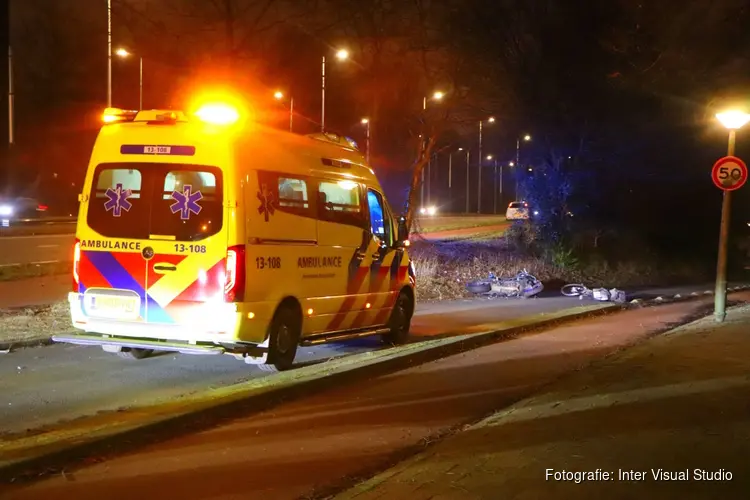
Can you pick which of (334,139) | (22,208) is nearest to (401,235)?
(334,139)

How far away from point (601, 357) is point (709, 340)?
180 cm

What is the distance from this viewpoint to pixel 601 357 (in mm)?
10117

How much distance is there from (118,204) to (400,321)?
4.47 metres

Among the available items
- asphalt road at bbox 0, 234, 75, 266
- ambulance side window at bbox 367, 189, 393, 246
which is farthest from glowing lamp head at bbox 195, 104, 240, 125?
asphalt road at bbox 0, 234, 75, 266

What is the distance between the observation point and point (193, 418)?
253 inches

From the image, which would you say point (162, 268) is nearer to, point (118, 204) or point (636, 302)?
point (118, 204)

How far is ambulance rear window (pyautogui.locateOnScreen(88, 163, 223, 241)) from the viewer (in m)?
7.82

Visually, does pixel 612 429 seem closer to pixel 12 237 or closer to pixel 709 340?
pixel 709 340

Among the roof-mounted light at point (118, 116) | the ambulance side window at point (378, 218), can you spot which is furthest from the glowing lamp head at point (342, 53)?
the roof-mounted light at point (118, 116)

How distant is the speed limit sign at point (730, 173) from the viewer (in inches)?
501

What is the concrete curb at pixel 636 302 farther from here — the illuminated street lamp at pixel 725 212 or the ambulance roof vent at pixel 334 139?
the ambulance roof vent at pixel 334 139

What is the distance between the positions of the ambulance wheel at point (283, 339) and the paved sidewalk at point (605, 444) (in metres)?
2.56

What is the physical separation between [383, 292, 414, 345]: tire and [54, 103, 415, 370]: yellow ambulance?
7.56ft

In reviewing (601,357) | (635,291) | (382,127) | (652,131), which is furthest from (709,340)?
(382,127)
